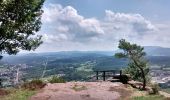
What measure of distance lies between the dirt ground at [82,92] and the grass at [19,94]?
0.89 metres

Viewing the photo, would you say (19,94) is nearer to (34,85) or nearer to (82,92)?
(34,85)

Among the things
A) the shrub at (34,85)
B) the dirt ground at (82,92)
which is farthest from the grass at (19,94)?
the shrub at (34,85)

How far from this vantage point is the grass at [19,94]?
143ft

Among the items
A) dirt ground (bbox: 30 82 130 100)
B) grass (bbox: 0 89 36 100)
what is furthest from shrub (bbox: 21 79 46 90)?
grass (bbox: 0 89 36 100)

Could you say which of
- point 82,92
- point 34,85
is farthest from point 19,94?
point 82,92

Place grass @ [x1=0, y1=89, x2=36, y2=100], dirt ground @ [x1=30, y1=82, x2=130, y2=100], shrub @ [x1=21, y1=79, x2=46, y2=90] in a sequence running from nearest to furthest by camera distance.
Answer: grass @ [x1=0, y1=89, x2=36, y2=100] < dirt ground @ [x1=30, y1=82, x2=130, y2=100] < shrub @ [x1=21, y1=79, x2=46, y2=90]

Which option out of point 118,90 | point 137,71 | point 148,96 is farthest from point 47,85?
point 137,71

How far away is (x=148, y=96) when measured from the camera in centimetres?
4694

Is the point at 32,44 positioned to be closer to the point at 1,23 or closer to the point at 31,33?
the point at 31,33

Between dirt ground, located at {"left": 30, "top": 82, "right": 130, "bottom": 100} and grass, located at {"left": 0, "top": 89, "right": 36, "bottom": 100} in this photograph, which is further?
dirt ground, located at {"left": 30, "top": 82, "right": 130, "bottom": 100}

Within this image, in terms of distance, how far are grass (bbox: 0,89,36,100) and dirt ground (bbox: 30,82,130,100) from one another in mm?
894

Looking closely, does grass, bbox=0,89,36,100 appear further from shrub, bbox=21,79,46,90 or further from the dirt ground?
shrub, bbox=21,79,46,90

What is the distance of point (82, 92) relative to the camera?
47.3m

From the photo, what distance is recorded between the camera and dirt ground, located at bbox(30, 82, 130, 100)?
44.5m
